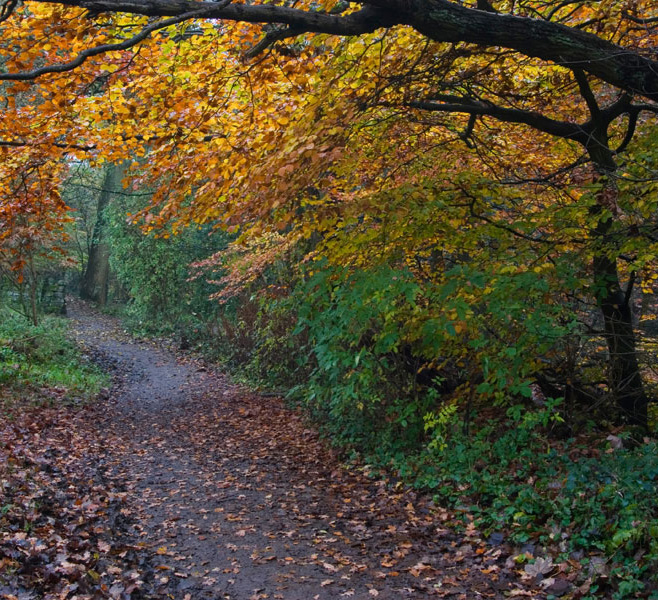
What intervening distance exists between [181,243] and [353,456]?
14.8m

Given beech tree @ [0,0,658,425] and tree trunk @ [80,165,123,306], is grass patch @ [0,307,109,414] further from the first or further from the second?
tree trunk @ [80,165,123,306]

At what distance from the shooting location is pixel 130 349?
66.4ft

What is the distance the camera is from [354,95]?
667cm

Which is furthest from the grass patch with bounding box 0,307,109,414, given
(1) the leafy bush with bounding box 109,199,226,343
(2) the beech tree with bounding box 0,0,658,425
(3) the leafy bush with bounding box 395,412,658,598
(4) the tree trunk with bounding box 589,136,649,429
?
(4) the tree trunk with bounding box 589,136,649,429

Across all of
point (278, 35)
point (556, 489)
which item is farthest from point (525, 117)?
point (556, 489)

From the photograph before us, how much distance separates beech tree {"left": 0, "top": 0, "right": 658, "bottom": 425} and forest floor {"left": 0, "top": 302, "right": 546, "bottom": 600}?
281cm

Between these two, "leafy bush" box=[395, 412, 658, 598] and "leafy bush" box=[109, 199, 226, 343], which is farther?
"leafy bush" box=[109, 199, 226, 343]

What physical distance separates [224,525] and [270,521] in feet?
1.69

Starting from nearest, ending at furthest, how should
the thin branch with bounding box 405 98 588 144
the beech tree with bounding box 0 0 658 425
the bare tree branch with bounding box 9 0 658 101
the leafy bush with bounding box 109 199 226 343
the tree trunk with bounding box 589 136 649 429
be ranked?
the bare tree branch with bounding box 9 0 658 101 → the beech tree with bounding box 0 0 658 425 → the tree trunk with bounding box 589 136 649 429 → the thin branch with bounding box 405 98 588 144 → the leafy bush with bounding box 109 199 226 343

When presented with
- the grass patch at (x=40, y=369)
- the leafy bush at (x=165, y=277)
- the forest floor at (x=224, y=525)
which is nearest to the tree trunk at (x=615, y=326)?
the forest floor at (x=224, y=525)

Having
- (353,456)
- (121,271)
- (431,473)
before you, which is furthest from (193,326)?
(431,473)

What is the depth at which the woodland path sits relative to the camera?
521 centimetres

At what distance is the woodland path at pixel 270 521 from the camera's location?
5.21 m

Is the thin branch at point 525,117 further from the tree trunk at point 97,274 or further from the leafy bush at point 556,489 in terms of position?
the tree trunk at point 97,274
